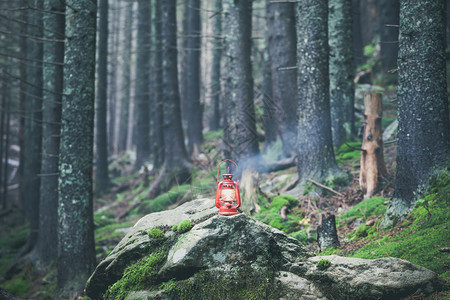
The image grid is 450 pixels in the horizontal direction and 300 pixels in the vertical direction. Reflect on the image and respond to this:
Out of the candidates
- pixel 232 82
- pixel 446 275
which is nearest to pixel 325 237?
pixel 446 275

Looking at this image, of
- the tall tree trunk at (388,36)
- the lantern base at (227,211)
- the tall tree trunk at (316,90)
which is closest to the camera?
the lantern base at (227,211)

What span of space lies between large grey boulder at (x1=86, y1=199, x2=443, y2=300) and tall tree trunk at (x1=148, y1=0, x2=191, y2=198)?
9.56 metres

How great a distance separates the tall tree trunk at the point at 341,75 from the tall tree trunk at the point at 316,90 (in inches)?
95.5

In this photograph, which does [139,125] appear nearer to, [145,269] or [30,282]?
[30,282]

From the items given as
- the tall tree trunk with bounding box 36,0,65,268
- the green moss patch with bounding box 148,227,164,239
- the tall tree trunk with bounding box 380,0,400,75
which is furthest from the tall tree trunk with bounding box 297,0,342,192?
the tall tree trunk with bounding box 380,0,400,75

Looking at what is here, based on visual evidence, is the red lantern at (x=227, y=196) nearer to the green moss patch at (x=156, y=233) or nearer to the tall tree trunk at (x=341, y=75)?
the green moss patch at (x=156, y=233)

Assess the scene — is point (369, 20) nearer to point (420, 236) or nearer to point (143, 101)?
point (143, 101)

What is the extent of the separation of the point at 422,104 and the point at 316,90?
2.86 metres

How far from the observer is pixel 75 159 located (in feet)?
23.0

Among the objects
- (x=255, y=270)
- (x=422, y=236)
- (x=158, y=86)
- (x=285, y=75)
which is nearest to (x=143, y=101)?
(x=158, y=86)

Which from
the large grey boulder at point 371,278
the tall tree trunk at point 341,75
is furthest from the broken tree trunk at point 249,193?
the tall tree trunk at point 341,75

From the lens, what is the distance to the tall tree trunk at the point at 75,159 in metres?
6.98

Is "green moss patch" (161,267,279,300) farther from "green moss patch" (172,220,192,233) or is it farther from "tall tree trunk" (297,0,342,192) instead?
"tall tree trunk" (297,0,342,192)

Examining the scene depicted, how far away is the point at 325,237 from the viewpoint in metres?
5.59
